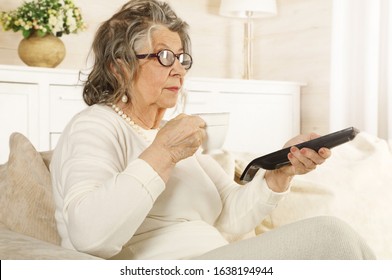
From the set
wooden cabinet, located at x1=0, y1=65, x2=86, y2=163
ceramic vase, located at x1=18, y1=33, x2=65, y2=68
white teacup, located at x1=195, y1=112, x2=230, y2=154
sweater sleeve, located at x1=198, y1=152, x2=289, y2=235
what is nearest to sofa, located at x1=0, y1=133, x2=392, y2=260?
sweater sleeve, located at x1=198, y1=152, x2=289, y2=235

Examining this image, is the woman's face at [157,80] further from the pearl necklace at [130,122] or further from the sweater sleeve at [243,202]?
the sweater sleeve at [243,202]

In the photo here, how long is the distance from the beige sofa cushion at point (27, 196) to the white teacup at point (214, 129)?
399mm

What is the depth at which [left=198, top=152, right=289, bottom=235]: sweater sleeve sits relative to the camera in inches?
60.4

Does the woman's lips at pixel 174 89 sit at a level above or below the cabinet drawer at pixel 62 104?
above

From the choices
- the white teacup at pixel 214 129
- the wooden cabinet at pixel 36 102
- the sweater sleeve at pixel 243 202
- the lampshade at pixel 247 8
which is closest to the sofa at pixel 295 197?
the sweater sleeve at pixel 243 202

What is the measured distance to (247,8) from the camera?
375 cm

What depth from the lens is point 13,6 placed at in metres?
3.18

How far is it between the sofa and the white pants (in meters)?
0.26

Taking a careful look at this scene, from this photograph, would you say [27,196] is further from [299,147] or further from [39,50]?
[39,50]

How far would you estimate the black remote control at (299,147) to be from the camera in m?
1.28

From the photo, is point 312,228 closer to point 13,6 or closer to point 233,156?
point 233,156

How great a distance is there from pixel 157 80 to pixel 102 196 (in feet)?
1.23

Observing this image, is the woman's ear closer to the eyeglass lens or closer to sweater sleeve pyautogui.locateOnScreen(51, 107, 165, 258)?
the eyeglass lens

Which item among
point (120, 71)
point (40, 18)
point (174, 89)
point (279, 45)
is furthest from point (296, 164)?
point (279, 45)
